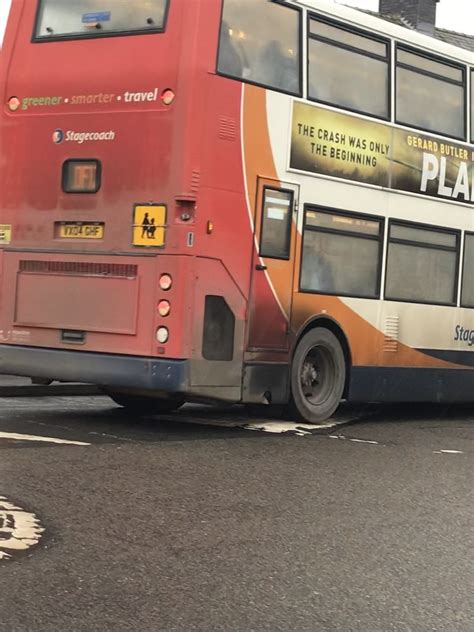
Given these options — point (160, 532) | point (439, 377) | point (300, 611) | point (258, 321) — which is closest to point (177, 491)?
point (160, 532)

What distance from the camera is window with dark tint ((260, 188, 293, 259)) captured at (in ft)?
33.5

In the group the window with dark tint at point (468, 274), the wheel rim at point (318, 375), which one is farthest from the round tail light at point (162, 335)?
the window with dark tint at point (468, 274)

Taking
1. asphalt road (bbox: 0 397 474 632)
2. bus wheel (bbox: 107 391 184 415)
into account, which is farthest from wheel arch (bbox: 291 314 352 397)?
bus wheel (bbox: 107 391 184 415)

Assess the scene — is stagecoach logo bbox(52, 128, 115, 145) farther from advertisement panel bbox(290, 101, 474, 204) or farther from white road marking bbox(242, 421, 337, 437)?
white road marking bbox(242, 421, 337, 437)

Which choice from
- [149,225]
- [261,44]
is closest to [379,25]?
[261,44]

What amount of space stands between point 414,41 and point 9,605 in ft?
30.1

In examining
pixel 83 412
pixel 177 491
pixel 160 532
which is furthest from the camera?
pixel 83 412

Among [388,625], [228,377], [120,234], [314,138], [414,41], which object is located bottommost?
[388,625]

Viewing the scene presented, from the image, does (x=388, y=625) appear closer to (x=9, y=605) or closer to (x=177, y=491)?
(x=9, y=605)

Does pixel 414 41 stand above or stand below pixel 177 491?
above

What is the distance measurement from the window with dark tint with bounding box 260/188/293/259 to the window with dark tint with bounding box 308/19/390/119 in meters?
1.15

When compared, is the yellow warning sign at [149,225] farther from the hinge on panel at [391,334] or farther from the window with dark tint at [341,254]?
the hinge on panel at [391,334]

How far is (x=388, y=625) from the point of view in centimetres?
443

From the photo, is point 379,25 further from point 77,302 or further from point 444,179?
point 77,302
